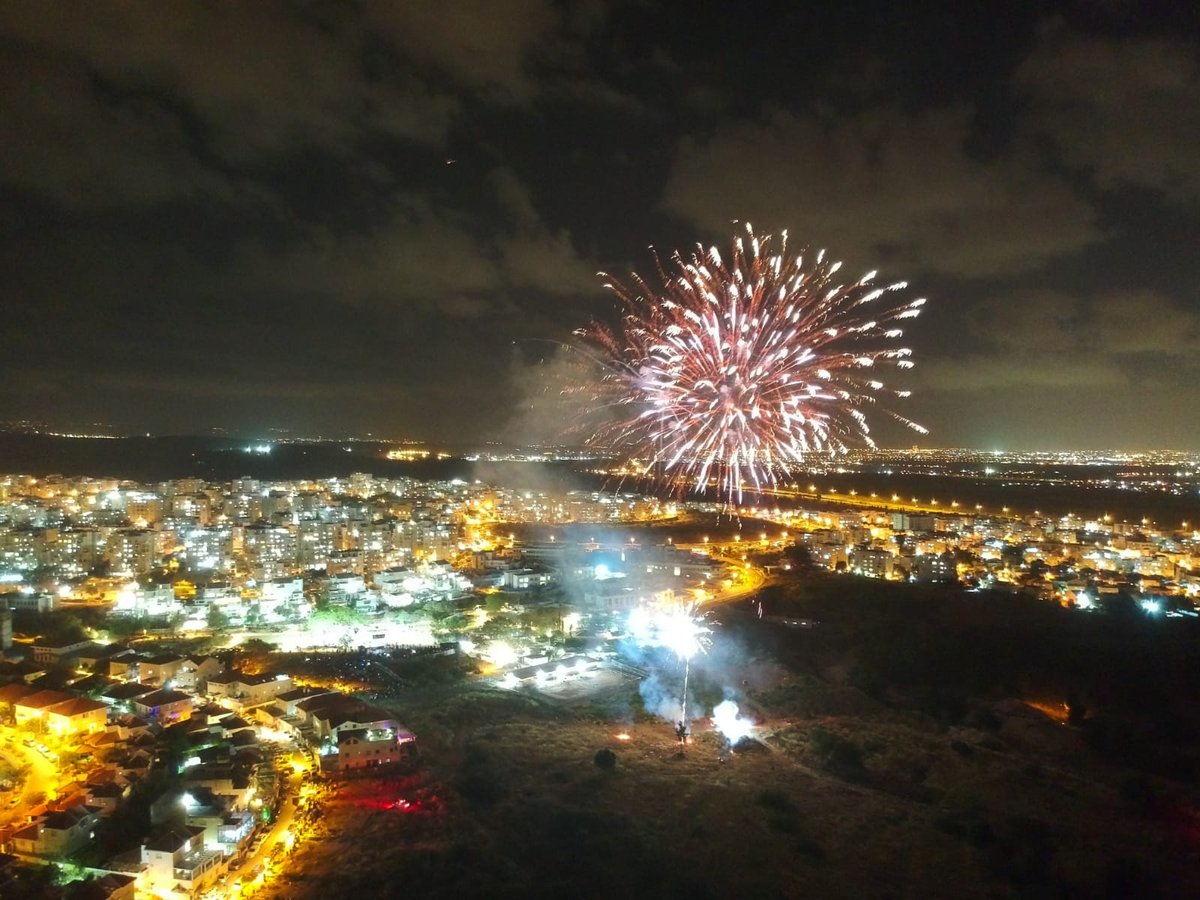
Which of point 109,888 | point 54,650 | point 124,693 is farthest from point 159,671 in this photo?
point 109,888

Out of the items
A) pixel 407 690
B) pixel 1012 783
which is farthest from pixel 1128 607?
pixel 407 690

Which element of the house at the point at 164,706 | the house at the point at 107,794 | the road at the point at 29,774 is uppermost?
the house at the point at 164,706

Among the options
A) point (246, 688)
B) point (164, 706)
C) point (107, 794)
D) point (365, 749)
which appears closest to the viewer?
point (107, 794)

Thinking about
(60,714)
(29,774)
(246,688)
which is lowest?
(29,774)

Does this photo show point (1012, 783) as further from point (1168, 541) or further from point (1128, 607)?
point (1168, 541)

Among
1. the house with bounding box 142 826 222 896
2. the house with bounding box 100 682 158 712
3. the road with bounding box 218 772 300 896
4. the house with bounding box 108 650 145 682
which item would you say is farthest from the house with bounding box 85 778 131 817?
the house with bounding box 108 650 145 682

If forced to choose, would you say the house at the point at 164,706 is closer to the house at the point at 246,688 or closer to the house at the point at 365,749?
the house at the point at 246,688

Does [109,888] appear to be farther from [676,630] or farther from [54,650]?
[676,630]

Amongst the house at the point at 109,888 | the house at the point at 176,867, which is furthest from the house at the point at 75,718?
the house at the point at 109,888
